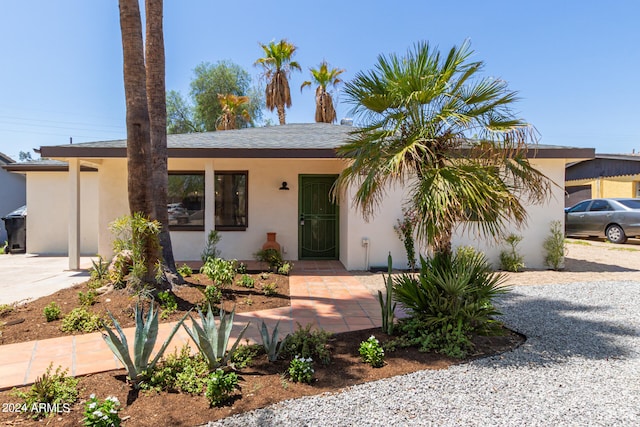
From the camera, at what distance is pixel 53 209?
36.5 ft

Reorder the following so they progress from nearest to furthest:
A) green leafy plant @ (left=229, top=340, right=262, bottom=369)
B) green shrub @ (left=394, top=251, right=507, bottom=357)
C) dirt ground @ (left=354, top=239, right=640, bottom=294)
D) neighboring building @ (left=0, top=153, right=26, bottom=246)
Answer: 1. green leafy plant @ (left=229, top=340, right=262, bottom=369)
2. green shrub @ (left=394, top=251, right=507, bottom=357)
3. dirt ground @ (left=354, top=239, right=640, bottom=294)
4. neighboring building @ (left=0, top=153, right=26, bottom=246)

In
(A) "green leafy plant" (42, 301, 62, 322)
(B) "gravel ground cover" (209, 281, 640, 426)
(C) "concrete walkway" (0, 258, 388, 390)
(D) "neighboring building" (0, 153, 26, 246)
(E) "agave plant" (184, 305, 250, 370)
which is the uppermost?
(D) "neighboring building" (0, 153, 26, 246)

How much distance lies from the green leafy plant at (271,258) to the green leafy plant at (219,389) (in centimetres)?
503

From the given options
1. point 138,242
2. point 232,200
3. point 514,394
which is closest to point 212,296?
point 138,242

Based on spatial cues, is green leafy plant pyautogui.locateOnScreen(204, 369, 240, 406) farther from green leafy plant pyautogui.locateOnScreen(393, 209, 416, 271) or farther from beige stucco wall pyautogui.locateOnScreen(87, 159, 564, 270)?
green leafy plant pyautogui.locateOnScreen(393, 209, 416, 271)

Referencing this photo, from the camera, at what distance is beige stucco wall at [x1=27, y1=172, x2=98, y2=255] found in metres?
11.0

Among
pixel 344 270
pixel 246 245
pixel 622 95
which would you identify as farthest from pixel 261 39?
pixel 622 95

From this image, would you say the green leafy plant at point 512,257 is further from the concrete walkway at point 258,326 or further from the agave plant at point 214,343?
the agave plant at point 214,343

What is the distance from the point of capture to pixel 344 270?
26.9 feet

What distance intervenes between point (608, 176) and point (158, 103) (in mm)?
20234

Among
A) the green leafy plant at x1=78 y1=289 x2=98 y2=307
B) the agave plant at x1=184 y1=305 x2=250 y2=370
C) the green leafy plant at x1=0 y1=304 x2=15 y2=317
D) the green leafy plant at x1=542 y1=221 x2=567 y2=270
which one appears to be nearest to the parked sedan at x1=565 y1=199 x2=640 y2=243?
the green leafy plant at x1=542 y1=221 x2=567 y2=270

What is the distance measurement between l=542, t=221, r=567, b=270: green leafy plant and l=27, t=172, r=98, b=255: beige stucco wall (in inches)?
508

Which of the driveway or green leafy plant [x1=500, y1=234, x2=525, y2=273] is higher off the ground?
green leafy plant [x1=500, y1=234, x2=525, y2=273]

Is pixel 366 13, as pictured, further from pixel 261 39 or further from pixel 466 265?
pixel 261 39
